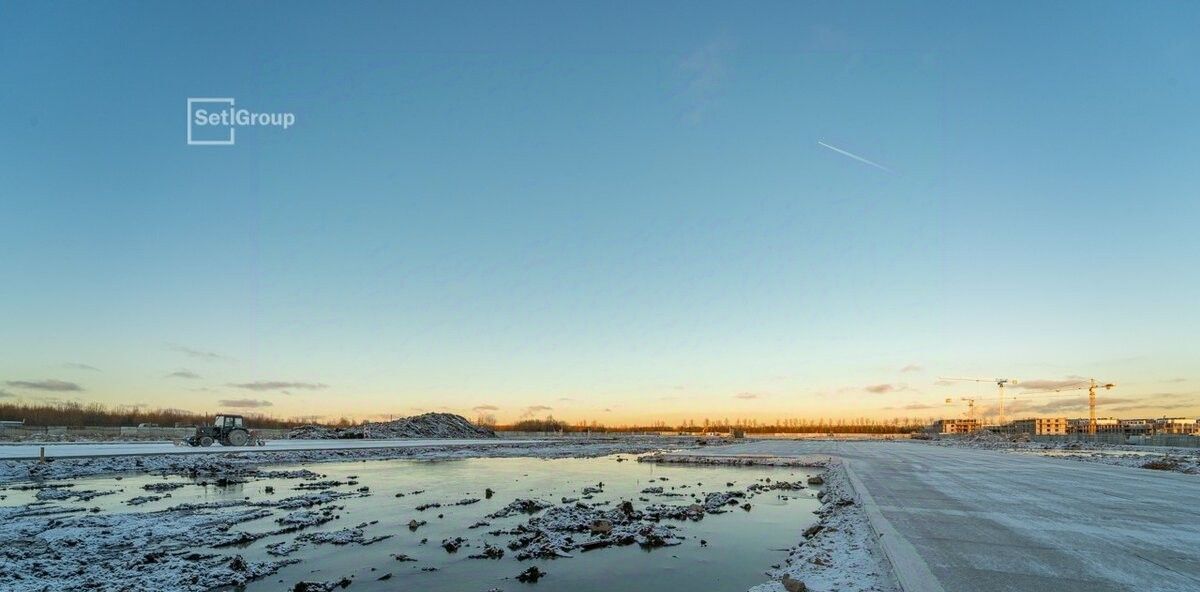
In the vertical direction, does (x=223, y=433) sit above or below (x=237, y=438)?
above

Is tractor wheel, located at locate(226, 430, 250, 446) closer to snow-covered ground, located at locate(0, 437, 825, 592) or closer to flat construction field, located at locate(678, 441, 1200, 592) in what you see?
snow-covered ground, located at locate(0, 437, 825, 592)

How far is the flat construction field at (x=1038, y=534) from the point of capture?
36.2 feet

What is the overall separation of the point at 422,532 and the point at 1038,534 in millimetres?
15808

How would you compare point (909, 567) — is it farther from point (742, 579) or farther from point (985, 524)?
point (985, 524)

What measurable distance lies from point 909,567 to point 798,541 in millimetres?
5964

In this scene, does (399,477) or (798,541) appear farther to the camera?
(399,477)

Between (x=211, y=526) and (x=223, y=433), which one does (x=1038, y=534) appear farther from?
(x=223, y=433)

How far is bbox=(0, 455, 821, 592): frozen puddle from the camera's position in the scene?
13117 millimetres

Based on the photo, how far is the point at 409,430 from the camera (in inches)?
4727

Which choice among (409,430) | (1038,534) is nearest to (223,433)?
(1038,534)

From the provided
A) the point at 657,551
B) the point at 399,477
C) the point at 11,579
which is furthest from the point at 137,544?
the point at 399,477

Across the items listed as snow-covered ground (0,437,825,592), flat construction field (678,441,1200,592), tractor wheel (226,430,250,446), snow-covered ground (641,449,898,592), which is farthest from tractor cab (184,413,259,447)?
snow-covered ground (641,449,898,592)

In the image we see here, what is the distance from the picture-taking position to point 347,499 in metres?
24.7

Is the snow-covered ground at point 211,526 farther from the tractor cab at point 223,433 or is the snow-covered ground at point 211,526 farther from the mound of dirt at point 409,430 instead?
the mound of dirt at point 409,430
